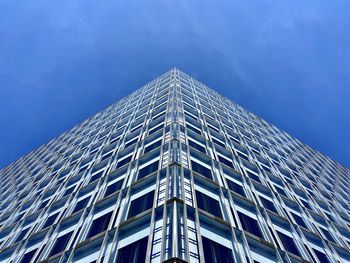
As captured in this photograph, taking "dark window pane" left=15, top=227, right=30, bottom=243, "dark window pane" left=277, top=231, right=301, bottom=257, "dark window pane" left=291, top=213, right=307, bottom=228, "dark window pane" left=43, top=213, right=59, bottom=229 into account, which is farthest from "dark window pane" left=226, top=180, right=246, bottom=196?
"dark window pane" left=15, top=227, right=30, bottom=243

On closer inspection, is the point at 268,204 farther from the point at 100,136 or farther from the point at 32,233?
the point at 100,136

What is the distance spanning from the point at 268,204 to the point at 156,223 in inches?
445

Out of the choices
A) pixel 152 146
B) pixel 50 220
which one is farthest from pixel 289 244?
pixel 50 220

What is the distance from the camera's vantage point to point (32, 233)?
23453 millimetres

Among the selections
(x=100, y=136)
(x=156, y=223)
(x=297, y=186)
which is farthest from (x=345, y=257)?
(x=100, y=136)

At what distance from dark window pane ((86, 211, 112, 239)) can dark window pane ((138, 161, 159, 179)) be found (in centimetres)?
388

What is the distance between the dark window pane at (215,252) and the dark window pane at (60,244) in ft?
29.3

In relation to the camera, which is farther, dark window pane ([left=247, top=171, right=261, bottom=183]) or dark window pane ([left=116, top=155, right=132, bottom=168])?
dark window pane ([left=247, top=171, right=261, bottom=183])

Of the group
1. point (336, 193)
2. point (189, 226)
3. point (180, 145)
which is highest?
point (336, 193)

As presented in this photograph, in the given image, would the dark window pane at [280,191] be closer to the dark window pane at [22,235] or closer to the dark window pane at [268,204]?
the dark window pane at [268,204]

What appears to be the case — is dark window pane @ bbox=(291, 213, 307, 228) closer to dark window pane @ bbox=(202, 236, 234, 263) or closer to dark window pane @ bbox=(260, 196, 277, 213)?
dark window pane @ bbox=(260, 196, 277, 213)

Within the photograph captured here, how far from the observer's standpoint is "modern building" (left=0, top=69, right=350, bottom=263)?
1565 cm

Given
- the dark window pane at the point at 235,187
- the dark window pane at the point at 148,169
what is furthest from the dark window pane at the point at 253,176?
the dark window pane at the point at 148,169

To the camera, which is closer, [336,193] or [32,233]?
[32,233]
